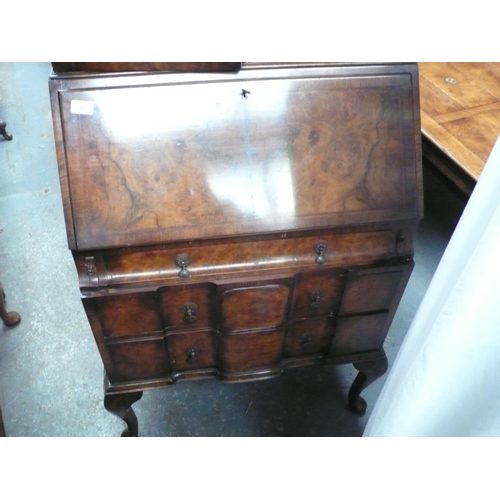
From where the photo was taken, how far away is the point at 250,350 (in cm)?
129

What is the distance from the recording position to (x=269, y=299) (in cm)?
116

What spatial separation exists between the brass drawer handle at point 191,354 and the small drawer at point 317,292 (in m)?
0.27

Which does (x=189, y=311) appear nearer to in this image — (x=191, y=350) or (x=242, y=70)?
(x=191, y=350)

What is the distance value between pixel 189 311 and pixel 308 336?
1.14 ft

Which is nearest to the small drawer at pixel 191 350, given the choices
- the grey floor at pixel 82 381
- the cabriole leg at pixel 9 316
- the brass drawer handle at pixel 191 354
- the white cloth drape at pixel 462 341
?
the brass drawer handle at pixel 191 354

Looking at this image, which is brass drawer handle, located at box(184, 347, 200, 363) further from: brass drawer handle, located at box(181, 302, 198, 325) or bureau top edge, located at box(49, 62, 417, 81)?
bureau top edge, located at box(49, 62, 417, 81)

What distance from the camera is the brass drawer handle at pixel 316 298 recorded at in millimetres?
1187

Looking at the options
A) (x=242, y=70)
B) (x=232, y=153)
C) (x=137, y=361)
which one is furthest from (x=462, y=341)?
(x=137, y=361)

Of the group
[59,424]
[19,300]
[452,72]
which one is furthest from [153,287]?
[452,72]

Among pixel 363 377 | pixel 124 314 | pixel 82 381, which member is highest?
pixel 124 314

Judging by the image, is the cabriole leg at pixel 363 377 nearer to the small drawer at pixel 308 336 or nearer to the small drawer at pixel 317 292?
the small drawer at pixel 308 336

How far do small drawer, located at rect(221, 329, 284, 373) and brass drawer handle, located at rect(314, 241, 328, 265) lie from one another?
254 millimetres
